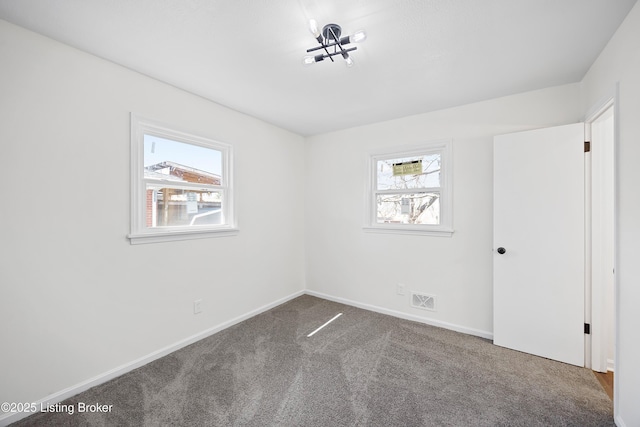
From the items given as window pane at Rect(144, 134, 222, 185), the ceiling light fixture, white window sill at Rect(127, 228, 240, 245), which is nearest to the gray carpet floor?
white window sill at Rect(127, 228, 240, 245)

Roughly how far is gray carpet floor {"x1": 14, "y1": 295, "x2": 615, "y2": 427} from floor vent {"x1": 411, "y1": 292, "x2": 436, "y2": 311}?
344mm

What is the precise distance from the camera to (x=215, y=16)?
1518 millimetres

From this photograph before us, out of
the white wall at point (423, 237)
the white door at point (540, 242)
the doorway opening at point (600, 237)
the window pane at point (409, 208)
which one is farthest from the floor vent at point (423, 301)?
the doorway opening at point (600, 237)

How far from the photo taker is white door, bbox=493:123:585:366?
2148mm

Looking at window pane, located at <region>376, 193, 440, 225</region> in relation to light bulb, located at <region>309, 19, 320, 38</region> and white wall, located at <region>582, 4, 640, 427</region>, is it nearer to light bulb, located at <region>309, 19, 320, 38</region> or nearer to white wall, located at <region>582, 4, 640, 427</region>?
white wall, located at <region>582, 4, 640, 427</region>

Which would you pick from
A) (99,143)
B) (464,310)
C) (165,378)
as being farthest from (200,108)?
(464,310)

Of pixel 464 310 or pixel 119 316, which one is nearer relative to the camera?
pixel 119 316

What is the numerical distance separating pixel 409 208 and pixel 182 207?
2.57m

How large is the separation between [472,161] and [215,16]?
2.62m

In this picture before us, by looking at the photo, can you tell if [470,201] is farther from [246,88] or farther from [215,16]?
[215,16]

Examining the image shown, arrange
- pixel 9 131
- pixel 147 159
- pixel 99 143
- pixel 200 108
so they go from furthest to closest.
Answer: pixel 200 108
pixel 147 159
pixel 99 143
pixel 9 131

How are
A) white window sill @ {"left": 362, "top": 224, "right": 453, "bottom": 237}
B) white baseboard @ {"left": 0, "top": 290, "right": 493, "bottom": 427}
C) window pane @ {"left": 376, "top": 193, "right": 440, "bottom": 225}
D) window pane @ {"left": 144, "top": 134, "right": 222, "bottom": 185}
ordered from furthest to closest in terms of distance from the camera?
window pane @ {"left": 376, "top": 193, "right": 440, "bottom": 225} < white window sill @ {"left": 362, "top": 224, "right": 453, "bottom": 237} < window pane @ {"left": 144, "top": 134, "right": 222, "bottom": 185} < white baseboard @ {"left": 0, "top": 290, "right": 493, "bottom": 427}

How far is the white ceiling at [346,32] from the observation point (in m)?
1.46

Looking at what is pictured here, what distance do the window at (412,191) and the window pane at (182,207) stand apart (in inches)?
75.4
